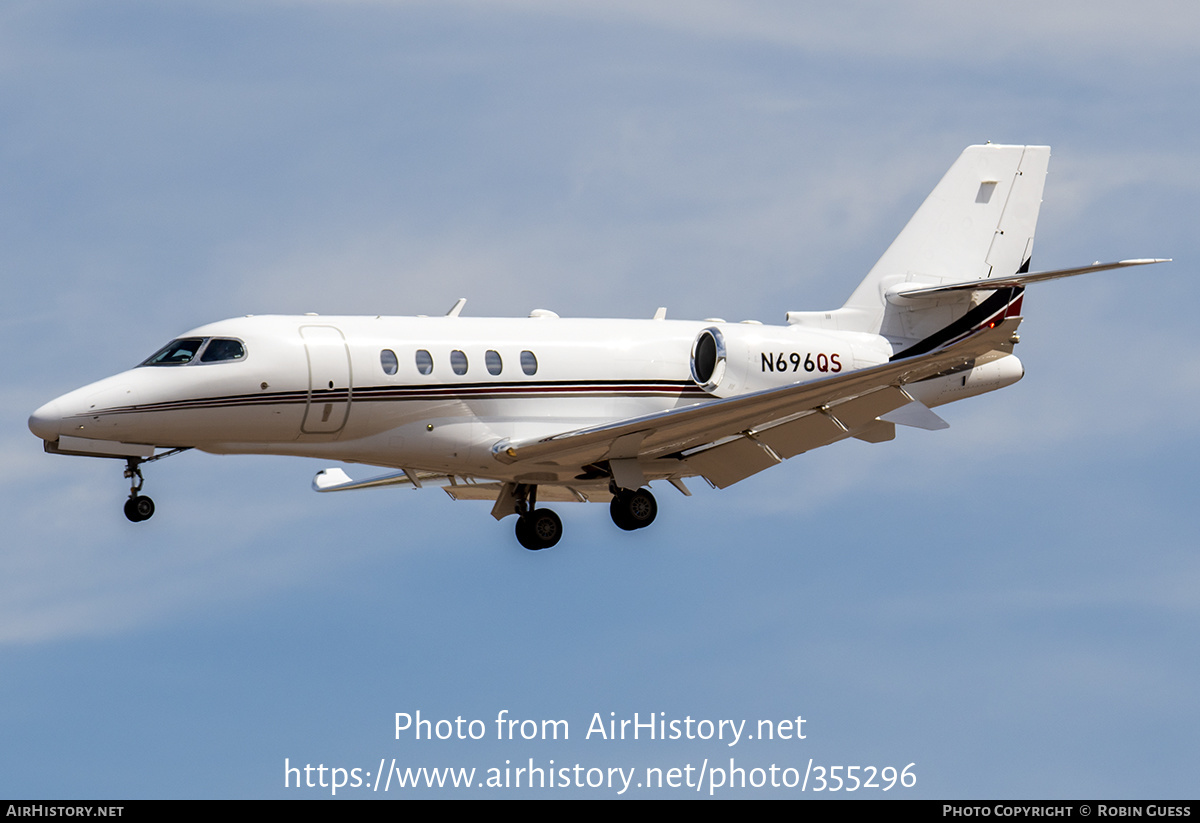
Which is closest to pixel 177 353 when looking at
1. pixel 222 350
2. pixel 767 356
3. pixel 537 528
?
pixel 222 350

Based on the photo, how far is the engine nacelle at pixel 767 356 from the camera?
27703 mm

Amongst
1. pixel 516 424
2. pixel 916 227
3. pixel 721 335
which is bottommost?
pixel 516 424

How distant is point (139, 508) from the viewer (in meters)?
23.7

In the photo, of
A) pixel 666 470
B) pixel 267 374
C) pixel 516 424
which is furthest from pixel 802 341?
pixel 267 374

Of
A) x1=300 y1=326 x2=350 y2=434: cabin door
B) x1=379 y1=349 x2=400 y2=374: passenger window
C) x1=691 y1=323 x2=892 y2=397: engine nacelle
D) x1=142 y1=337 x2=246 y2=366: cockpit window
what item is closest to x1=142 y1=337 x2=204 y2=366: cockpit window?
x1=142 y1=337 x2=246 y2=366: cockpit window

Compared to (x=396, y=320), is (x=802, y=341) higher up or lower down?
higher up

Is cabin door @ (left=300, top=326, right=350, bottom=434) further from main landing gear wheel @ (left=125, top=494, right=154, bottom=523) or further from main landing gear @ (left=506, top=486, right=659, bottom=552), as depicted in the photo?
main landing gear @ (left=506, top=486, right=659, bottom=552)

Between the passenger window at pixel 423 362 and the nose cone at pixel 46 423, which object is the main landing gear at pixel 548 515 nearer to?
the passenger window at pixel 423 362

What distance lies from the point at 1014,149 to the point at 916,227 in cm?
225

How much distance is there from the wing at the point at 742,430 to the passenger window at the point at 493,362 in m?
1.14

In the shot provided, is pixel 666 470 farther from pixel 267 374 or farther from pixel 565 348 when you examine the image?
pixel 267 374

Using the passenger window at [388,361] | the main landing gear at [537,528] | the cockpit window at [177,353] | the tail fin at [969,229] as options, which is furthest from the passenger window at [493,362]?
the tail fin at [969,229]

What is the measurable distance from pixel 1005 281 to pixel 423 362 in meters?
9.21

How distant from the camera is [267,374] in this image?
963 inches
